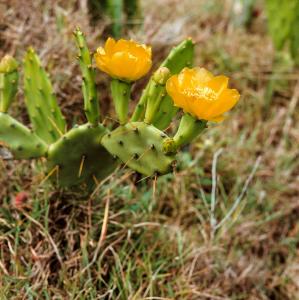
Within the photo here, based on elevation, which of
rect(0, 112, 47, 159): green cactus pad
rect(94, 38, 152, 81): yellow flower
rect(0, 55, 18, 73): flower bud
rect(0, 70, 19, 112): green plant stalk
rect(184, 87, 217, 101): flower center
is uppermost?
rect(94, 38, 152, 81): yellow flower

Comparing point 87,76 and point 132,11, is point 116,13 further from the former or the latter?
point 87,76

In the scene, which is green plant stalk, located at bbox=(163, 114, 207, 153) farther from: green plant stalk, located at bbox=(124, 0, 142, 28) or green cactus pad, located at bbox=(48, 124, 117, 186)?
green plant stalk, located at bbox=(124, 0, 142, 28)

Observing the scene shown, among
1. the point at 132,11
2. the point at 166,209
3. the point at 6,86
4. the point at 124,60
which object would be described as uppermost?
the point at 124,60

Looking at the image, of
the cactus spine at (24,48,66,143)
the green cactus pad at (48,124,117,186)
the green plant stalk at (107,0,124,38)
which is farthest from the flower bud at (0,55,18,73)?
the green plant stalk at (107,0,124,38)

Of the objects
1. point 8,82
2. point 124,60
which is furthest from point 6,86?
point 124,60

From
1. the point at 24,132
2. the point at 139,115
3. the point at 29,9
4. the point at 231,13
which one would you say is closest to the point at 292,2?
the point at 231,13

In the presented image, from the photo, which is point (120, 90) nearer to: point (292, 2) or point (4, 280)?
point (4, 280)

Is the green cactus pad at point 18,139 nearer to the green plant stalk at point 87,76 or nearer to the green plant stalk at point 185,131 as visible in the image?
the green plant stalk at point 87,76
